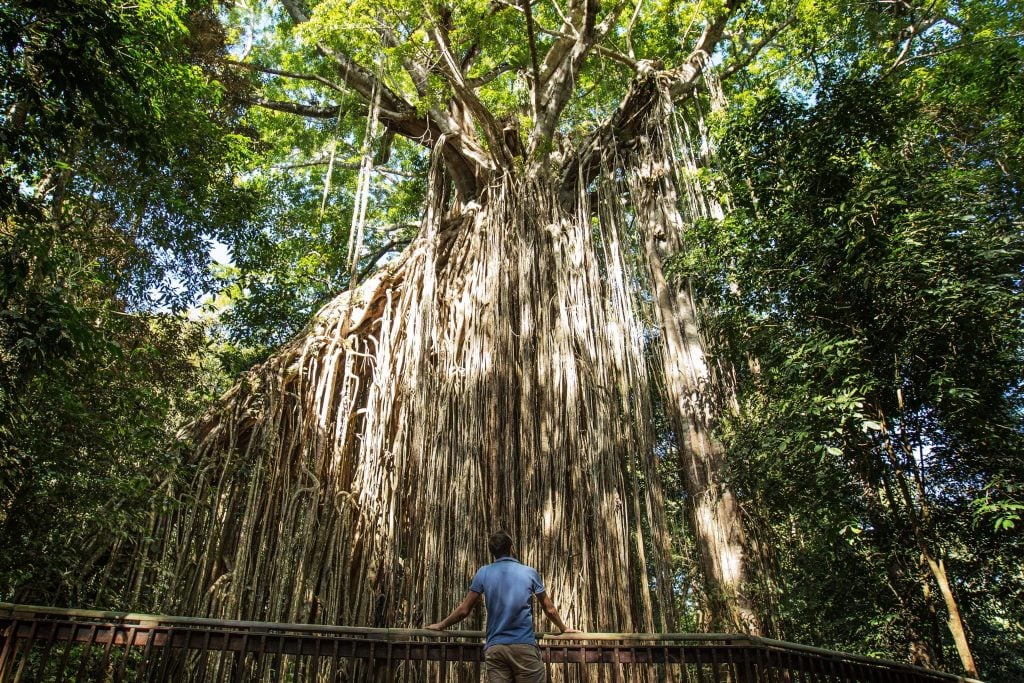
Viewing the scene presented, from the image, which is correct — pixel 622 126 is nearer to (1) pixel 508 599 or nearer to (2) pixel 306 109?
(2) pixel 306 109

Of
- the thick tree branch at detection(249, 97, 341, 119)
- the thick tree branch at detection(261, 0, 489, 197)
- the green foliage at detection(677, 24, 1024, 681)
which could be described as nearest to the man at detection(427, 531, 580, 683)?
the green foliage at detection(677, 24, 1024, 681)

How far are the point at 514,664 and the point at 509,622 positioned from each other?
0.15 m

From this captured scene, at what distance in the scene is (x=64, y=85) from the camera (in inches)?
120

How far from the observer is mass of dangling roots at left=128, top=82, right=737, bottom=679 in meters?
4.16

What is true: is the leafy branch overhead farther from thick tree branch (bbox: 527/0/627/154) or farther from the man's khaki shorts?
the man's khaki shorts

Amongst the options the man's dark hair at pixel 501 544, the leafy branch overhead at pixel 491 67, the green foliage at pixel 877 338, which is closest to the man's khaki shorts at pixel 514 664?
the man's dark hair at pixel 501 544

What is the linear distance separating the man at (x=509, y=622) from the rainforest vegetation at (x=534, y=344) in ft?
4.43

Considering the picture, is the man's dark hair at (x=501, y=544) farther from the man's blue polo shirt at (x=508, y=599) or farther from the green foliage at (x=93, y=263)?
the green foliage at (x=93, y=263)

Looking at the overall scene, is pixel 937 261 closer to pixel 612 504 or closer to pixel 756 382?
pixel 756 382

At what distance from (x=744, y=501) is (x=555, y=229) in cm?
281

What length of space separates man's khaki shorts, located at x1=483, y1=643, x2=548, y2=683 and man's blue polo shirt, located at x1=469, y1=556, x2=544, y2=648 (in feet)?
0.08

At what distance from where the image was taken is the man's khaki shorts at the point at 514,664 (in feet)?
8.35

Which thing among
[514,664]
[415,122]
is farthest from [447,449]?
[415,122]

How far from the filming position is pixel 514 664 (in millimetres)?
2551
